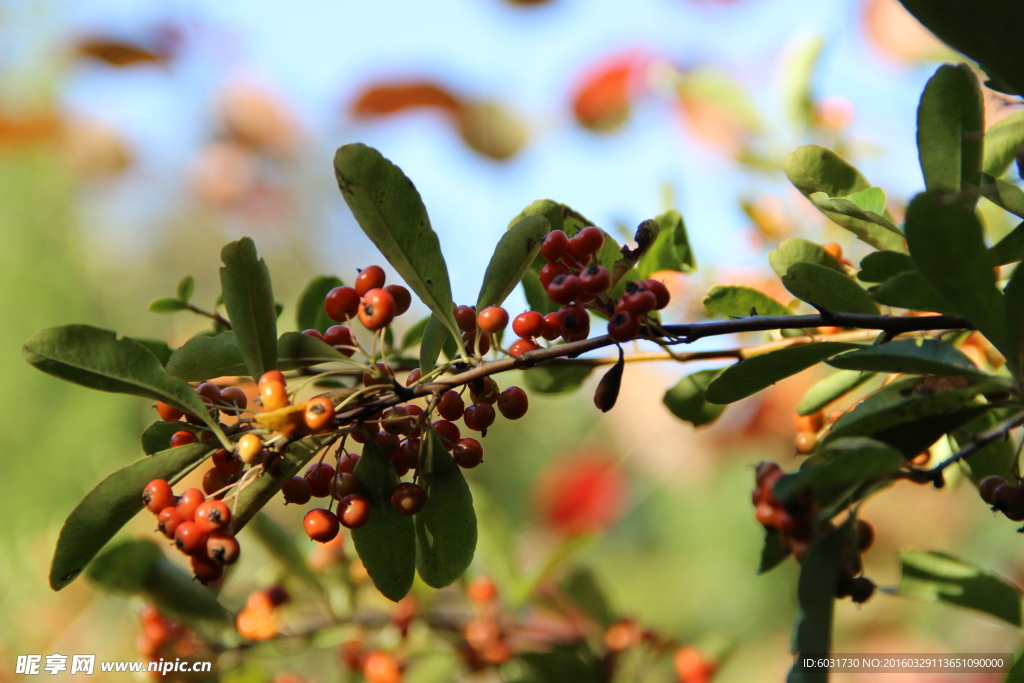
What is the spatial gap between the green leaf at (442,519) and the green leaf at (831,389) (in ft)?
1.15

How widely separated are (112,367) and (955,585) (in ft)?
2.53

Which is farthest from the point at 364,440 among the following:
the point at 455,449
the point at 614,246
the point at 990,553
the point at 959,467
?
the point at 990,553

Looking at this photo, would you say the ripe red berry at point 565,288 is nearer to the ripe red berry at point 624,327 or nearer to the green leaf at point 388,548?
the ripe red berry at point 624,327

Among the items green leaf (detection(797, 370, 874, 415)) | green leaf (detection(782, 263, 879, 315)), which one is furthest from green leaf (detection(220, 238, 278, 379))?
green leaf (detection(797, 370, 874, 415))

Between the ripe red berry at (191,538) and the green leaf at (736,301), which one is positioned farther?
the green leaf at (736,301)

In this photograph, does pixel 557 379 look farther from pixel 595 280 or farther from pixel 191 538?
pixel 191 538

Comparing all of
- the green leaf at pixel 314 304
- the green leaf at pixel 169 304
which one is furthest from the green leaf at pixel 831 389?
the green leaf at pixel 169 304

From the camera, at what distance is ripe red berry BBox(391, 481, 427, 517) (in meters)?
0.55

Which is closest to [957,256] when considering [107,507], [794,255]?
[794,255]

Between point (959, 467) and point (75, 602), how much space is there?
2479mm

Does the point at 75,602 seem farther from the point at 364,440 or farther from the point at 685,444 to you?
the point at 364,440

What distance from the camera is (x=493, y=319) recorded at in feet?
1.80

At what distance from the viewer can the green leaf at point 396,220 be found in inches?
20.7

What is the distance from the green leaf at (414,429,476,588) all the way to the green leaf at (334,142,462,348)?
0.31 ft
